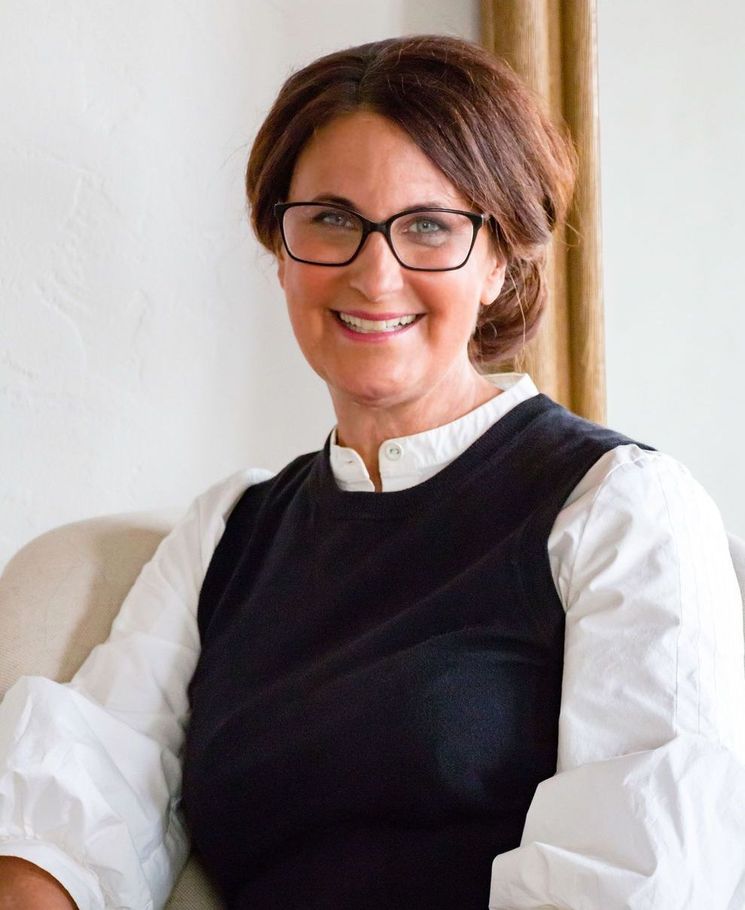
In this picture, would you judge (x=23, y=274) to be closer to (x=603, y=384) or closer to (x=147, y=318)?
(x=147, y=318)

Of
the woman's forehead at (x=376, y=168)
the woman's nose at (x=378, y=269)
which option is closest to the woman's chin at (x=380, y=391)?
the woman's nose at (x=378, y=269)

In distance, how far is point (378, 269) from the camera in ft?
4.53

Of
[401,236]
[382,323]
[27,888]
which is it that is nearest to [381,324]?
[382,323]

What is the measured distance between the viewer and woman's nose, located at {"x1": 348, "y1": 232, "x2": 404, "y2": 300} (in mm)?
1378

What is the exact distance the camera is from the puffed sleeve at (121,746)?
1.38 m

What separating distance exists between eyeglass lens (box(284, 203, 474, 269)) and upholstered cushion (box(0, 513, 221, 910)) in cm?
51

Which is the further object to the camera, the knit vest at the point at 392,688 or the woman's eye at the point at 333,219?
the woman's eye at the point at 333,219

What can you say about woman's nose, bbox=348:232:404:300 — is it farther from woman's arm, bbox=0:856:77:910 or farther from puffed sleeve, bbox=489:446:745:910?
woman's arm, bbox=0:856:77:910

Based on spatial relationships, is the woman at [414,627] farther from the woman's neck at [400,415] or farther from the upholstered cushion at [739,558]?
the upholstered cushion at [739,558]

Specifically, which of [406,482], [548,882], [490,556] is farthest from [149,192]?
[548,882]

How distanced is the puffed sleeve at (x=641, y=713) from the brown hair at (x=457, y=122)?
13.8 inches

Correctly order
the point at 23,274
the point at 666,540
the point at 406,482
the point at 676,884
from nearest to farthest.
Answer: the point at 676,884 → the point at 666,540 → the point at 406,482 → the point at 23,274

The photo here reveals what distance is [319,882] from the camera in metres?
1.33

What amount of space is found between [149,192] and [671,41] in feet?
2.86
